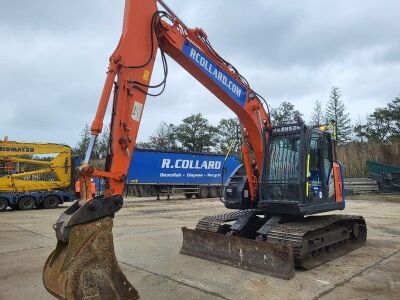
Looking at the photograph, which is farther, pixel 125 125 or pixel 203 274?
pixel 203 274

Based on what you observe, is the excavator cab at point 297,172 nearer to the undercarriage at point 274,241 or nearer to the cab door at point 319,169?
the cab door at point 319,169

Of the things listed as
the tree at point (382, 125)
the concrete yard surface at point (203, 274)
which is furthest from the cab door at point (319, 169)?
the tree at point (382, 125)

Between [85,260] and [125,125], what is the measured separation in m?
1.77

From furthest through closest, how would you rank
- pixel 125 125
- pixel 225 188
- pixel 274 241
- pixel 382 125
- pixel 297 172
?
pixel 382 125 < pixel 225 188 < pixel 297 172 < pixel 274 241 < pixel 125 125

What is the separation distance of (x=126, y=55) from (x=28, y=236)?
6.70m

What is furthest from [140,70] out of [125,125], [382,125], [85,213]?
[382,125]

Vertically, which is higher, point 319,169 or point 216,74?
point 216,74

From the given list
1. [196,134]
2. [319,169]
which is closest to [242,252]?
[319,169]

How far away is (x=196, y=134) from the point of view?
76875mm

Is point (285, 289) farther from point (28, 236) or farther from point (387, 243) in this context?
point (28, 236)

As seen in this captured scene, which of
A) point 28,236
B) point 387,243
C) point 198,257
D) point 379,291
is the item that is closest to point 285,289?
point 379,291

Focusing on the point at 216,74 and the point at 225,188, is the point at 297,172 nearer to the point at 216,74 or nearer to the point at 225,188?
the point at 225,188

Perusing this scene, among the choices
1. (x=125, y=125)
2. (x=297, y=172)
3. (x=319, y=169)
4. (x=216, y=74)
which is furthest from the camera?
(x=319, y=169)

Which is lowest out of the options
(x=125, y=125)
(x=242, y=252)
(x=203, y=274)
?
(x=203, y=274)
